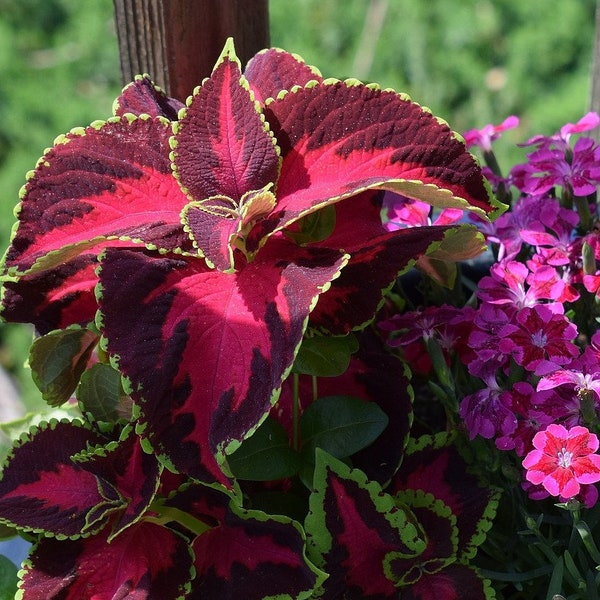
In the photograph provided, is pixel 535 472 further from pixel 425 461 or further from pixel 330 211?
pixel 330 211

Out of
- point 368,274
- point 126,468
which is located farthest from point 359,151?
point 126,468

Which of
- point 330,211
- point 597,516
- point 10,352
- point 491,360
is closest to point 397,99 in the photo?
point 330,211

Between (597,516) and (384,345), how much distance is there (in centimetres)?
23

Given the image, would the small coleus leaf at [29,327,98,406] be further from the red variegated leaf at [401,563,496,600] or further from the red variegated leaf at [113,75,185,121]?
the red variegated leaf at [401,563,496,600]

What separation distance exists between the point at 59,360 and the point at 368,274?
0.28 meters

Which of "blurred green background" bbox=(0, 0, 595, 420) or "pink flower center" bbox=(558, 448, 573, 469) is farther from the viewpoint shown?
"blurred green background" bbox=(0, 0, 595, 420)

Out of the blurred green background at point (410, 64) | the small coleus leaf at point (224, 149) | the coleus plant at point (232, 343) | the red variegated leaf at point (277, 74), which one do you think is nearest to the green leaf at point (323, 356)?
the coleus plant at point (232, 343)

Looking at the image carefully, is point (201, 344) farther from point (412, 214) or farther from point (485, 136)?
point (485, 136)

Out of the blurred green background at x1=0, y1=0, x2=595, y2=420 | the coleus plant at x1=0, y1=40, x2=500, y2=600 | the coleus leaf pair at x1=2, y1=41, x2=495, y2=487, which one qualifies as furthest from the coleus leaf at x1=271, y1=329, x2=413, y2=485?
the blurred green background at x1=0, y1=0, x2=595, y2=420

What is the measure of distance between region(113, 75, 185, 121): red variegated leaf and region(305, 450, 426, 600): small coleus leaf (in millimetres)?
324

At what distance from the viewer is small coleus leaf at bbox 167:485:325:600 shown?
73 cm

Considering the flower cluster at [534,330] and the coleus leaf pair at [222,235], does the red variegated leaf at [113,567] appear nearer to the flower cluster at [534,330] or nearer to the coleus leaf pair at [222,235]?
the coleus leaf pair at [222,235]

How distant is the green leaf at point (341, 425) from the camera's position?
77 centimetres

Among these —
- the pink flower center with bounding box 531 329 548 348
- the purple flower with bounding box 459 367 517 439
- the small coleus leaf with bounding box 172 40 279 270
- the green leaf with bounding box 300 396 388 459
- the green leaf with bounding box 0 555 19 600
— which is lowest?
the green leaf with bounding box 0 555 19 600
